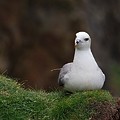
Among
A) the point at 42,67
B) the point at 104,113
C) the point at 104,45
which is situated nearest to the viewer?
the point at 104,113

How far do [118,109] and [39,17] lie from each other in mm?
13359

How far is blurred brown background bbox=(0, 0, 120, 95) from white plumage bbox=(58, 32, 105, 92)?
1154cm

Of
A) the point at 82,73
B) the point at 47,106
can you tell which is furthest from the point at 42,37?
the point at 47,106

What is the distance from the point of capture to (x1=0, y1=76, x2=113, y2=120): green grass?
8500 mm

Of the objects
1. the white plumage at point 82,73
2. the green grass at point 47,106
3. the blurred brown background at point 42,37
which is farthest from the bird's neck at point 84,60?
the blurred brown background at point 42,37

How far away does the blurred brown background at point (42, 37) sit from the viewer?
2133cm

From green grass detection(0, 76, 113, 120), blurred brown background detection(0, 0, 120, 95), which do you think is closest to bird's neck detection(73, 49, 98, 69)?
green grass detection(0, 76, 113, 120)

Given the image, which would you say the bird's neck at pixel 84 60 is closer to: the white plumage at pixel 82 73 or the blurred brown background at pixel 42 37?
the white plumage at pixel 82 73

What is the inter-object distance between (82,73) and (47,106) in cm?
64

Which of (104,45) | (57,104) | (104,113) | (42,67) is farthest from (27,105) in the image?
(104,45)

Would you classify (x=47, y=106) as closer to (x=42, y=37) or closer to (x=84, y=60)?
(x=84, y=60)

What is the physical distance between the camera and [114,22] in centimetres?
2488

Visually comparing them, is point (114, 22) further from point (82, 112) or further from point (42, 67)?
point (82, 112)

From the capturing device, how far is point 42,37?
22047 millimetres
